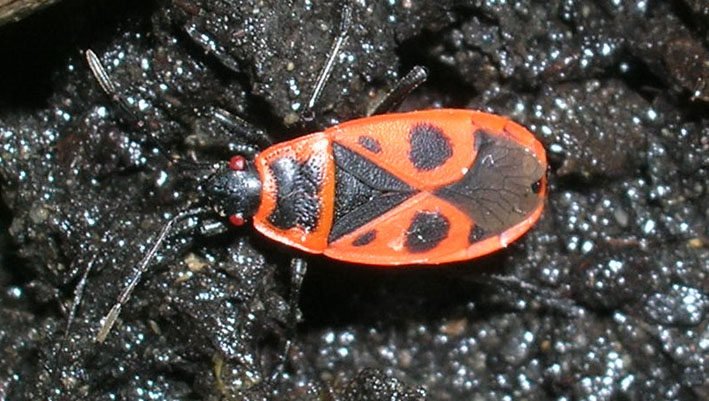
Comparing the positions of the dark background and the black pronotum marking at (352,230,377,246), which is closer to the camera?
the black pronotum marking at (352,230,377,246)

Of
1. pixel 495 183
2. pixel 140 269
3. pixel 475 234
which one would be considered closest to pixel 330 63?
pixel 495 183

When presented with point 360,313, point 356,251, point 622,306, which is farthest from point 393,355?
point 622,306

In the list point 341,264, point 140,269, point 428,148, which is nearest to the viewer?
point 428,148

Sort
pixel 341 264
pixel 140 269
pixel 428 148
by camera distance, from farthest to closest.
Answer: pixel 341 264 → pixel 140 269 → pixel 428 148

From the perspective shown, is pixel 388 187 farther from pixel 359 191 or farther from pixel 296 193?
pixel 296 193

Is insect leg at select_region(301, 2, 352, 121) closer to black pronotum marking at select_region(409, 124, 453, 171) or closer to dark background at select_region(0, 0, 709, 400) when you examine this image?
dark background at select_region(0, 0, 709, 400)

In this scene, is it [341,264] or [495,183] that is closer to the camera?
[495,183]

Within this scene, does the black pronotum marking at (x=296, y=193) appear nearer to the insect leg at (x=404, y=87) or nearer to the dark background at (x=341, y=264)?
the dark background at (x=341, y=264)

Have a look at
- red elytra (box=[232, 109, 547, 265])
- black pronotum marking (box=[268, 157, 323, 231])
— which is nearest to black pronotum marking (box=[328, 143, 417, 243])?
red elytra (box=[232, 109, 547, 265])
